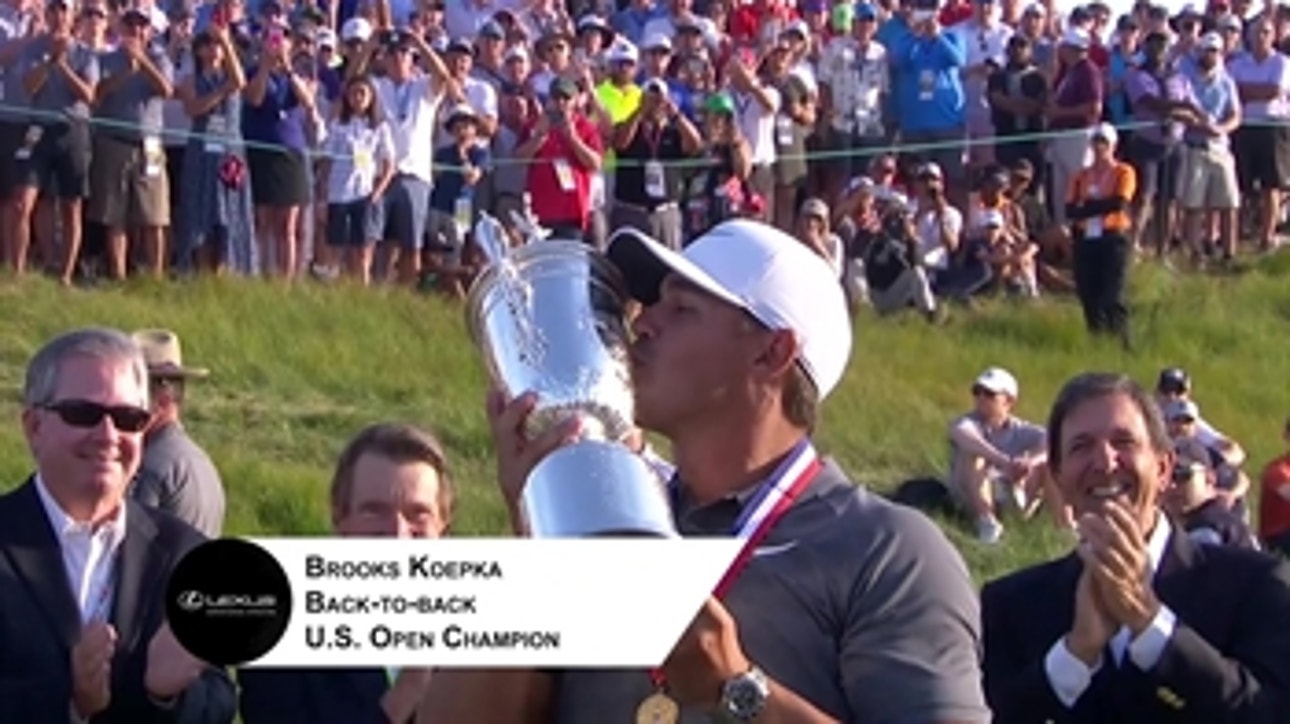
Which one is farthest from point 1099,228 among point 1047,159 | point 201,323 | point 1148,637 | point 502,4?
point 1148,637

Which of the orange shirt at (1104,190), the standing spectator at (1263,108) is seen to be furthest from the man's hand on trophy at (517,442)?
the standing spectator at (1263,108)

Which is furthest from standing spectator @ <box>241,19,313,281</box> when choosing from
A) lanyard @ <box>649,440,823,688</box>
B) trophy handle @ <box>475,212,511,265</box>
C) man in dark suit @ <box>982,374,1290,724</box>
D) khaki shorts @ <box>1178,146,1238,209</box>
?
lanyard @ <box>649,440,823,688</box>

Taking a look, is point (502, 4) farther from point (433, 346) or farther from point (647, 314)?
point (647, 314)

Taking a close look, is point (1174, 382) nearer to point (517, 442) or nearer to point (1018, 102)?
point (1018, 102)

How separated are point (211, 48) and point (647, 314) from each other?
12839 millimetres

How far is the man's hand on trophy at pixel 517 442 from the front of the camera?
4027 millimetres

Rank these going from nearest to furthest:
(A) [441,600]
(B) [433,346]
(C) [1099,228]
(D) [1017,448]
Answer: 1. (A) [441,600]
2. (D) [1017,448]
3. (B) [433,346]
4. (C) [1099,228]

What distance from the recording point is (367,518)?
5707 millimetres

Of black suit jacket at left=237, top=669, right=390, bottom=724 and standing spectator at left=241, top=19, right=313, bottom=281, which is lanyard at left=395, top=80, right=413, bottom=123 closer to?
standing spectator at left=241, top=19, right=313, bottom=281

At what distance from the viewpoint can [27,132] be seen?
16.7 m

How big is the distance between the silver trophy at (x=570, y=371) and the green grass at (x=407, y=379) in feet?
26.9

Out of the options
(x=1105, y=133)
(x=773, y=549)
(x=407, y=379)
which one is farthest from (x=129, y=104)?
(x=773, y=549)

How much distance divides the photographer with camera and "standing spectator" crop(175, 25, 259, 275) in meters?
4.31

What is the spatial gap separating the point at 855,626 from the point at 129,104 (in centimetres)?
1320
